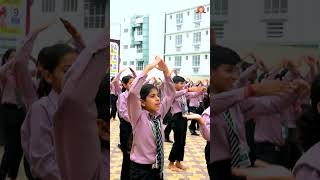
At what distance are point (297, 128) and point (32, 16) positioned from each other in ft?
4.26

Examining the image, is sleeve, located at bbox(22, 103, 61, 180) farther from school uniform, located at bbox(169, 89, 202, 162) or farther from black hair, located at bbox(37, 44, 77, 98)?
school uniform, located at bbox(169, 89, 202, 162)

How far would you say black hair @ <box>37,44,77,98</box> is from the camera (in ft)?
6.10

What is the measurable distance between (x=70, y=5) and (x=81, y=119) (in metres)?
0.52

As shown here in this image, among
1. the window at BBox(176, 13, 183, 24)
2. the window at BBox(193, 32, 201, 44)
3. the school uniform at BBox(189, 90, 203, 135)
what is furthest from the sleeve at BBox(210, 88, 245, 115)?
the window at BBox(176, 13, 183, 24)

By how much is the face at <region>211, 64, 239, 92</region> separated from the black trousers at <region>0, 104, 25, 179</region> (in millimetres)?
961

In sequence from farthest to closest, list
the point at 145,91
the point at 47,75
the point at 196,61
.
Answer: the point at 196,61, the point at 145,91, the point at 47,75

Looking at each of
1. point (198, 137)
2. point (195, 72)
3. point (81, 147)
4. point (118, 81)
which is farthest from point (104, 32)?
point (195, 72)

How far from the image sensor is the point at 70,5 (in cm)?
186

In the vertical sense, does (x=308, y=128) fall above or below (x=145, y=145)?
above

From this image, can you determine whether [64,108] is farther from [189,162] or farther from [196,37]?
[196,37]

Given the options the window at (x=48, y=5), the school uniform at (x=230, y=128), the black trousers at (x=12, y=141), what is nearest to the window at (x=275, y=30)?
the school uniform at (x=230, y=128)

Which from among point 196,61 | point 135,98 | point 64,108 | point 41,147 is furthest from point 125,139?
point 196,61

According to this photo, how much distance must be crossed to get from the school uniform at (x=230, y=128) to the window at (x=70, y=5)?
0.74 m

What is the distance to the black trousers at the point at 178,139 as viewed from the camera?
5.22 m
